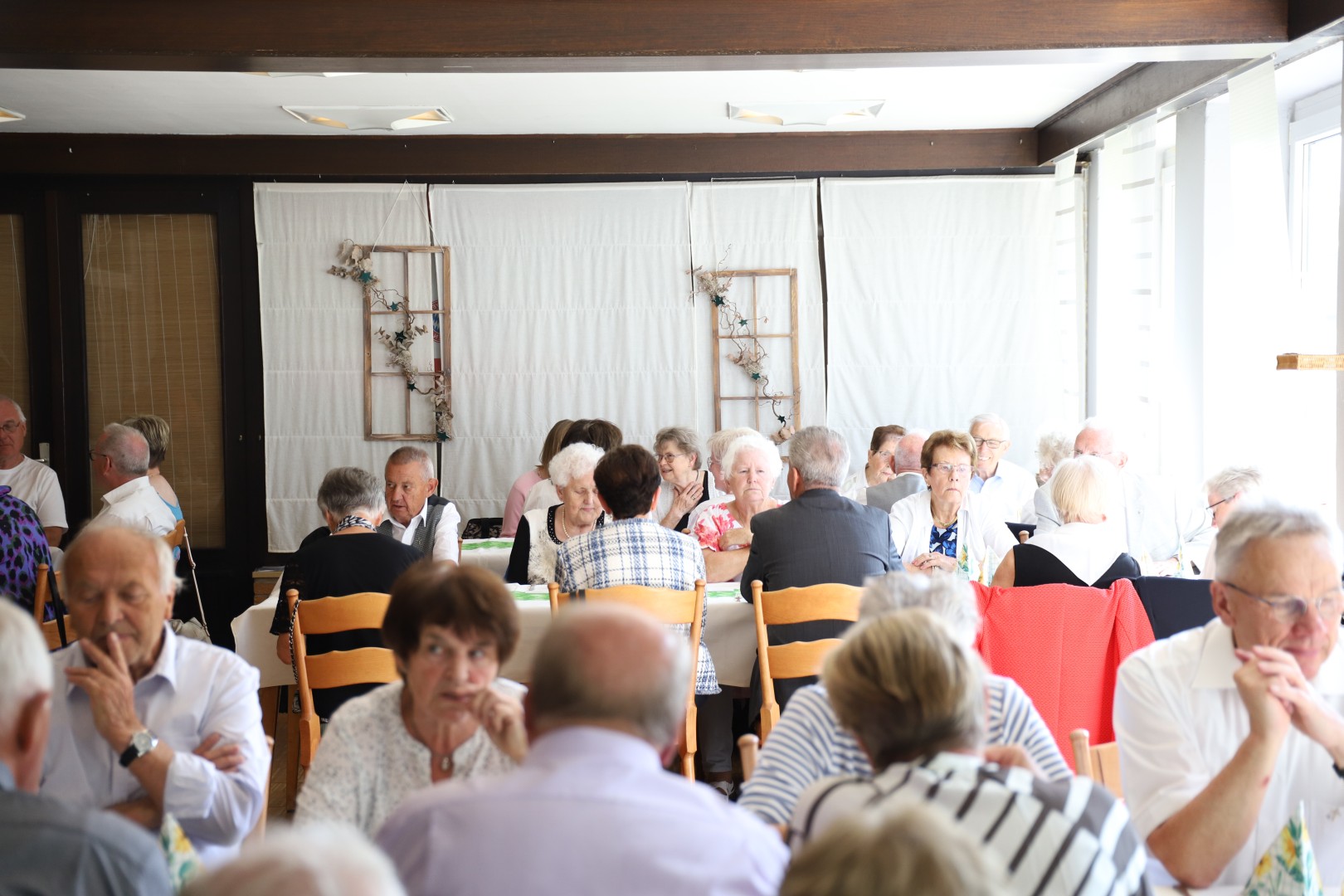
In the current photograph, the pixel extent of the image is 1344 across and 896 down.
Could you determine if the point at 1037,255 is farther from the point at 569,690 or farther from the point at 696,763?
the point at 569,690

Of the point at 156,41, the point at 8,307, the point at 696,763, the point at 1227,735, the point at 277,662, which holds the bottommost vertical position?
the point at 696,763

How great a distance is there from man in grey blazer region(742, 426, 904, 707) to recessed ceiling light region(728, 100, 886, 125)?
263 cm

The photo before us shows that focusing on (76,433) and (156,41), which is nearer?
(156,41)

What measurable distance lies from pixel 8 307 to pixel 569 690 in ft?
23.6

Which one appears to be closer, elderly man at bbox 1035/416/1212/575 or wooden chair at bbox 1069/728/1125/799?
wooden chair at bbox 1069/728/1125/799

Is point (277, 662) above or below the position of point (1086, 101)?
below

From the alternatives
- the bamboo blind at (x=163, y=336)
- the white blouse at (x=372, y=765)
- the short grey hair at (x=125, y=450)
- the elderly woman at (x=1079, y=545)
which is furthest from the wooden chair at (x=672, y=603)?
the bamboo blind at (x=163, y=336)

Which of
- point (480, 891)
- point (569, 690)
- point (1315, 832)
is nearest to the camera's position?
point (480, 891)

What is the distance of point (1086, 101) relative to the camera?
6.48 metres

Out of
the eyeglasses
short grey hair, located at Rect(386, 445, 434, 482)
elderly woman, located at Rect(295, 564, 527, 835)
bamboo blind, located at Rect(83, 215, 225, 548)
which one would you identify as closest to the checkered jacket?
short grey hair, located at Rect(386, 445, 434, 482)

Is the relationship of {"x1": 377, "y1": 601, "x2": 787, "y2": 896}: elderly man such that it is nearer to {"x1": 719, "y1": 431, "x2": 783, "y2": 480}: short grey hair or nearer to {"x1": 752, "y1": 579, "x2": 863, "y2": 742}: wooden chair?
{"x1": 752, "y1": 579, "x2": 863, "y2": 742}: wooden chair

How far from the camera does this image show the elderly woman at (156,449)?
5.68 m

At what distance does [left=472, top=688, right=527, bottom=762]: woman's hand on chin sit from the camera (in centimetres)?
195

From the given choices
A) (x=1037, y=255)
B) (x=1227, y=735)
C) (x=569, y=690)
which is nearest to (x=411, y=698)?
(x=569, y=690)
